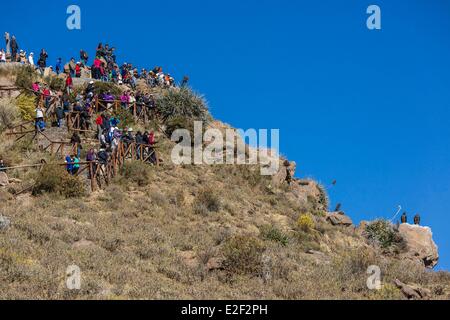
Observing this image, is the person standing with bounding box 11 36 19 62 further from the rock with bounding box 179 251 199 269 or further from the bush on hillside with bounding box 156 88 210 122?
the rock with bounding box 179 251 199 269

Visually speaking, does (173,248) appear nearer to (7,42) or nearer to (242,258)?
(242,258)

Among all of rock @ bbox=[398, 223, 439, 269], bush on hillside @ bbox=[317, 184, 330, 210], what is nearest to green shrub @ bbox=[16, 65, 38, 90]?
bush on hillside @ bbox=[317, 184, 330, 210]

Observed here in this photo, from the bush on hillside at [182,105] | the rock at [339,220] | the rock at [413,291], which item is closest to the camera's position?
the rock at [413,291]

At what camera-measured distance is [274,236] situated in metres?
21.5

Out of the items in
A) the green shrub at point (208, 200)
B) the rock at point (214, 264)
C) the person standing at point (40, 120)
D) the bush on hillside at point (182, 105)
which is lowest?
the rock at point (214, 264)

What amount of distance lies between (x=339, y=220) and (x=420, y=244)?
4554 millimetres

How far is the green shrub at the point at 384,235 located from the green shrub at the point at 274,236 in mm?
8640

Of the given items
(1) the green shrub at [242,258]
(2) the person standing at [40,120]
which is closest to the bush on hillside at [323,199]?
(2) the person standing at [40,120]

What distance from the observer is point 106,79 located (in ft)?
127

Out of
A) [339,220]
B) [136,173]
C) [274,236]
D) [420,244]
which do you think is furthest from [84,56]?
[420,244]

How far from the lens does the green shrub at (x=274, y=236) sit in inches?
840

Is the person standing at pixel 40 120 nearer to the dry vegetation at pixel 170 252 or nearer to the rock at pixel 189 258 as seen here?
the dry vegetation at pixel 170 252
